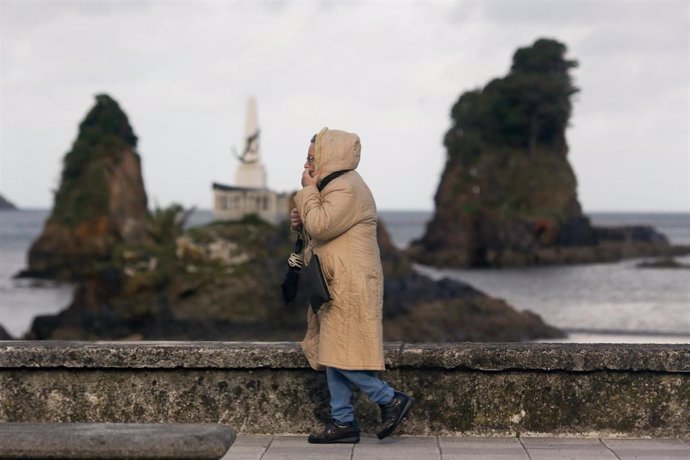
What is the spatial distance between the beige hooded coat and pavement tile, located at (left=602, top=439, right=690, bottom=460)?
1.57 metres

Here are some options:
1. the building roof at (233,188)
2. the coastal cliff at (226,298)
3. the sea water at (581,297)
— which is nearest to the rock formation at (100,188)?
the sea water at (581,297)

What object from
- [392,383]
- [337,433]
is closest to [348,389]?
[337,433]

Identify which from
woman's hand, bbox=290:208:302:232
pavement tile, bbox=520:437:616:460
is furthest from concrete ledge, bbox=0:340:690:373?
woman's hand, bbox=290:208:302:232

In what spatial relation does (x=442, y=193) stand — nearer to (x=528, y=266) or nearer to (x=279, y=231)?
(x=528, y=266)

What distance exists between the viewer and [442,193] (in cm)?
10312

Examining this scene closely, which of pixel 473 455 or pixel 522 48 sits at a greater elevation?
pixel 522 48

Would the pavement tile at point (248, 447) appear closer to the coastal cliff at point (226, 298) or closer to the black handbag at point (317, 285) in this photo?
the black handbag at point (317, 285)

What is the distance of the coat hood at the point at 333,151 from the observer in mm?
6262

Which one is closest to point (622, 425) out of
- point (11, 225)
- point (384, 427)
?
point (384, 427)

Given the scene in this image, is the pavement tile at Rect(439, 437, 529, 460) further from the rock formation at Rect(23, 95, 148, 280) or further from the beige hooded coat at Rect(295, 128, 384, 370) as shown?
the rock formation at Rect(23, 95, 148, 280)

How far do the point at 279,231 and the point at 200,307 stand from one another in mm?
7239

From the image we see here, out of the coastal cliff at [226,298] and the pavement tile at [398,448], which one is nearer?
the pavement tile at [398,448]

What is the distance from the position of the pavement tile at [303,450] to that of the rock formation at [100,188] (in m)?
66.4

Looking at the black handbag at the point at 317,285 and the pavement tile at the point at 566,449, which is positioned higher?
the black handbag at the point at 317,285
